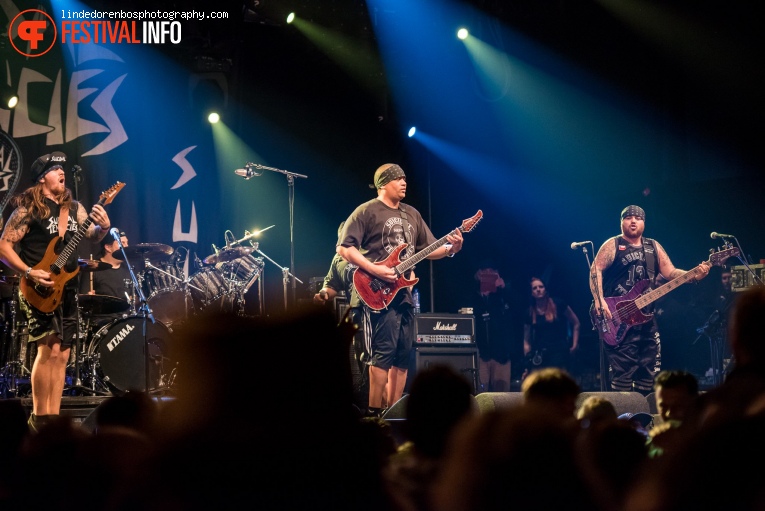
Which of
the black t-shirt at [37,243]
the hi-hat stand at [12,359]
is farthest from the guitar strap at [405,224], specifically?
the hi-hat stand at [12,359]

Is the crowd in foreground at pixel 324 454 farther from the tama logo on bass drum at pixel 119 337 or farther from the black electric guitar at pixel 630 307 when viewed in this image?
the tama logo on bass drum at pixel 119 337

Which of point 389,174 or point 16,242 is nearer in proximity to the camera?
point 16,242

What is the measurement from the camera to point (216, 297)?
417 inches

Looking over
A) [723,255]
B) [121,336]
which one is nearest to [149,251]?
[121,336]

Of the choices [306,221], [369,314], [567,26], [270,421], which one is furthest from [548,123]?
[270,421]

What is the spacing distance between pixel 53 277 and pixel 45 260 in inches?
7.2

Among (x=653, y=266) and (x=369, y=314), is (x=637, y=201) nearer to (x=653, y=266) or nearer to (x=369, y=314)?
(x=653, y=266)

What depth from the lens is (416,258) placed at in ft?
26.3

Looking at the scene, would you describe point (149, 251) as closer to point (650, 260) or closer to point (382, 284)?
point (382, 284)

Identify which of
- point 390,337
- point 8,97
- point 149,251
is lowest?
point 390,337

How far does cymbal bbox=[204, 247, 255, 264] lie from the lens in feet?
35.8

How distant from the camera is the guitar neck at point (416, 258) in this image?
25.8 ft

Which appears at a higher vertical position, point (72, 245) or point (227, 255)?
point (227, 255)

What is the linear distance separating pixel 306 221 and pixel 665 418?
9502 mm
